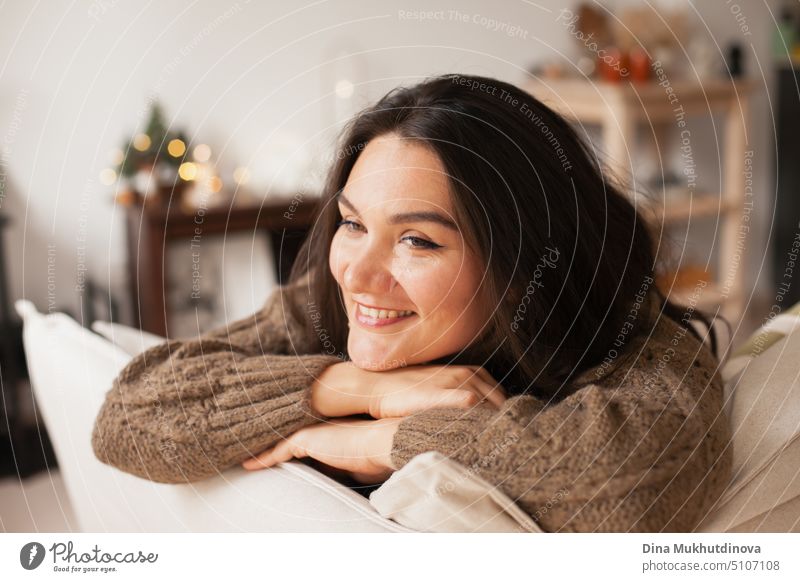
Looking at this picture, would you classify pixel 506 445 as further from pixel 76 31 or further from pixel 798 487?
pixel 76 31

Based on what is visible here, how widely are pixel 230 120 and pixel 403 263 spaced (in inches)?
68.1

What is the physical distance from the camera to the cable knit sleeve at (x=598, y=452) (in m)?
0.67

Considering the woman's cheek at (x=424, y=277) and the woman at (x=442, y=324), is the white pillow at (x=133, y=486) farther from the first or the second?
the woman's cheek at (x=424, y=277)

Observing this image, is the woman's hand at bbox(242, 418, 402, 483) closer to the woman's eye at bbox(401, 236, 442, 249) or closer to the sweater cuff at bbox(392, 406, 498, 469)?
the sweater cuff at bbox(392, 406, 498, 469)

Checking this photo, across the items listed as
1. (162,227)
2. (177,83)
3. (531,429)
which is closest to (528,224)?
(531,429)

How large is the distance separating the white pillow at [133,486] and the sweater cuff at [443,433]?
0.23ft

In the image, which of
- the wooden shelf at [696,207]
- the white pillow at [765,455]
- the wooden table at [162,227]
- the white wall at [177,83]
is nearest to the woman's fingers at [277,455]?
the white pillow at [765,455]

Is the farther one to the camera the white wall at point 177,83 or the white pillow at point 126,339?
the white wall at point 177,83

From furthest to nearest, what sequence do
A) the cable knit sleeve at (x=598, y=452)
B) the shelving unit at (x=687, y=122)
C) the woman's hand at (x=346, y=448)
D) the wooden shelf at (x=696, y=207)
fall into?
the wooden shelf at (x=696, y=207) → the shelving unit at (x=687, y=122) → the woman's hand at (x=346, y=448) → the cable knit sleeve at (x=598, y=452)

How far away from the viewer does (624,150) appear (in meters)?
2.45

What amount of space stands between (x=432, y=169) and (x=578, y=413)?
10.6 inches

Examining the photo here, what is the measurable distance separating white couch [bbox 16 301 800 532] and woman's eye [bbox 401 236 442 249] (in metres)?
0.23

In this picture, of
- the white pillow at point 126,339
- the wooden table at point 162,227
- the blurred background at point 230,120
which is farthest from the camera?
the wooden table at point 162,227

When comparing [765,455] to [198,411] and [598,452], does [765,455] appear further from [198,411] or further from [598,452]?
[198,411]
